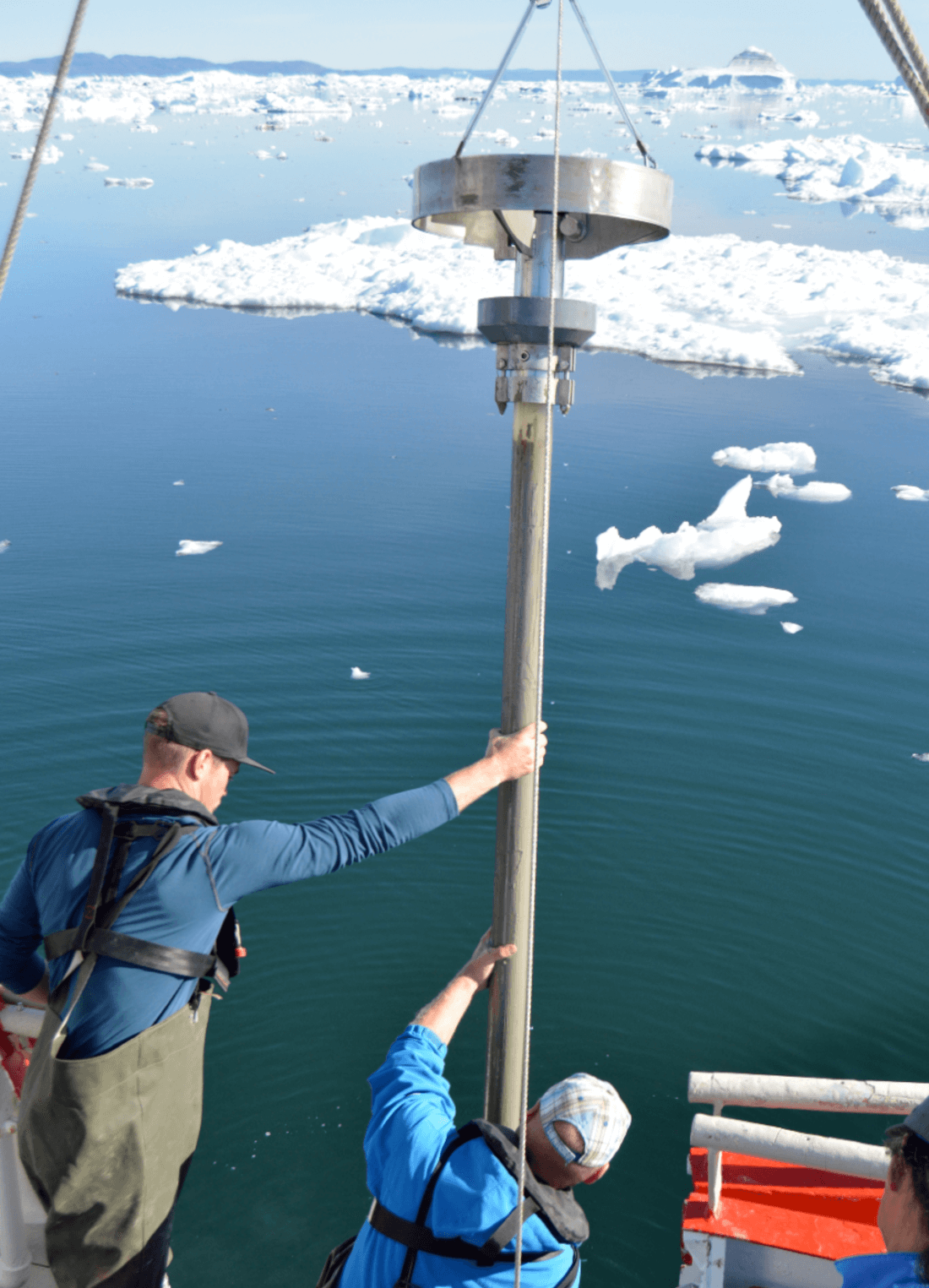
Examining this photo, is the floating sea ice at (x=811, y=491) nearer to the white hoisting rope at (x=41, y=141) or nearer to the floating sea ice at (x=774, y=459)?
the floating sea ice at (x=774, y=459)

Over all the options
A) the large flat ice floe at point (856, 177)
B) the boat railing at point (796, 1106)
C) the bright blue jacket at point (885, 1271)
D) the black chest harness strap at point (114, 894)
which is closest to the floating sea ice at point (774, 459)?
the boat railing at point (796, 1106)

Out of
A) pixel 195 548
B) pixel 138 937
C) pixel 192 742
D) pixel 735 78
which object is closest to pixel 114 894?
pixel 138 937

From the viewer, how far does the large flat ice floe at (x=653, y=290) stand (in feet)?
61.9

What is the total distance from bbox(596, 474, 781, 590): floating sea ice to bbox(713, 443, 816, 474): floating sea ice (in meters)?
2.20

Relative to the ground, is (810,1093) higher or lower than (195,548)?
higher

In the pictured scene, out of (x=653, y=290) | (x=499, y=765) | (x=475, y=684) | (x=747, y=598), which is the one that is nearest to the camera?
(x=499, y=765)

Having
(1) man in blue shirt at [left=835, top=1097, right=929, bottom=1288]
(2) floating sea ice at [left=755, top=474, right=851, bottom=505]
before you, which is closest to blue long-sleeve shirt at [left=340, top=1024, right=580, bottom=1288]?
(1) man in blue shirt at [left=835, top=1097, right=929, bottom=1288]

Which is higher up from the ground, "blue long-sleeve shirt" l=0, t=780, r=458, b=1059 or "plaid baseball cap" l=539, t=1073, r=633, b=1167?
"blue long-sleeve shirt" l=0, t=780, r=458, b=1059

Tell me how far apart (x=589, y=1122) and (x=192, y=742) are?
3.58 ft

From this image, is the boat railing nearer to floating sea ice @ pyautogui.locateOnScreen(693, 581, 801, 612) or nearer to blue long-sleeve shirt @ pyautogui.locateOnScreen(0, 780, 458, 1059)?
blue long-sleeve shirt @ pyautogui.locateOnScreen(0, 780, 458, 1059)

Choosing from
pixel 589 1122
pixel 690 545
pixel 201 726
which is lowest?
pixel 690 545

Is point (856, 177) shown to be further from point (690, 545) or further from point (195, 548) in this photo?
point (195, 548)

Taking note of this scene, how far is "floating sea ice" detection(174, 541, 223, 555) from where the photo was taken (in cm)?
1076

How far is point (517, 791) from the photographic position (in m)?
2.52
